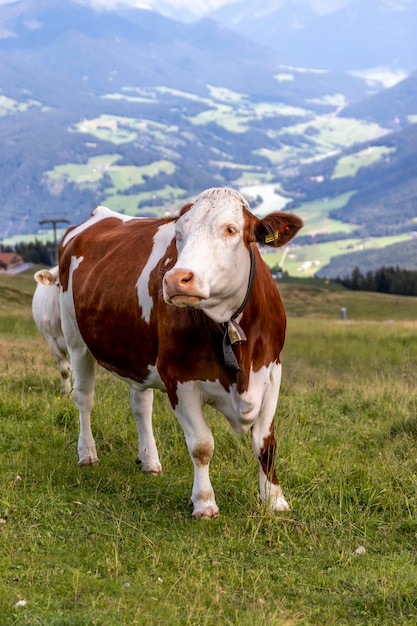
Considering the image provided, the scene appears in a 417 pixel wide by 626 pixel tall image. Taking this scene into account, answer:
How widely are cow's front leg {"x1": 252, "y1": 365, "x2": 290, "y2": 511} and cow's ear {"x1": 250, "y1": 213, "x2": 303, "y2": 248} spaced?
117 centimetres

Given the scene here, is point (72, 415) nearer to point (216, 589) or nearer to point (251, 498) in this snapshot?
point (251, 498)

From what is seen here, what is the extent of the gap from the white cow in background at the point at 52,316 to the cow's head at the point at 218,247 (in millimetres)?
7450

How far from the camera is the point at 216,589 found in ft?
17.8

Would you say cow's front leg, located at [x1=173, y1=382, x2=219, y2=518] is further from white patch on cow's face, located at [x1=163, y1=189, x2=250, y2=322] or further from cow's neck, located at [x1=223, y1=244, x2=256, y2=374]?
white patch on cow's face, located at [x1=163, y1=189, x2=250, y2=322]

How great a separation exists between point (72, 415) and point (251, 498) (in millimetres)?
3438

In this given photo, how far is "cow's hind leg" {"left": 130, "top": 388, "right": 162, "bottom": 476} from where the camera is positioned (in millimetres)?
8273

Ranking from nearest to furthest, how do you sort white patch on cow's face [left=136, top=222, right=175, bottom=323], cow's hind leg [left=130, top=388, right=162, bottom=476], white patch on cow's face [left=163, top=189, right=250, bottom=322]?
white patch on cow's face [left=163, top=189, right=250, bottom=322]
white patch on cow's face [left=136, top=222, right=175, bottom=323]
cow's hind leg [left=130, top=388, right=162, bottom=476]

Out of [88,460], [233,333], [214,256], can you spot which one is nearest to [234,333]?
[233,333]

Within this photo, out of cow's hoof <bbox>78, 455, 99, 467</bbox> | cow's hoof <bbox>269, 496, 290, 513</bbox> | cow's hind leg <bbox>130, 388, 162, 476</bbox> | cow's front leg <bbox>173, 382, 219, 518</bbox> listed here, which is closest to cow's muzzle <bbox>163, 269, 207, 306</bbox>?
cow's front leg <bbox>173, 382, 219, 518</bbox>

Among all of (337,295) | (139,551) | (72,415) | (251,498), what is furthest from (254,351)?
(337,295)

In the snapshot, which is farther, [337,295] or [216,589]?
[337,295]

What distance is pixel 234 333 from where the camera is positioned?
628 centimetres

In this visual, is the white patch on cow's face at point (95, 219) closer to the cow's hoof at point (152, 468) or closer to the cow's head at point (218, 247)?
the cow's hoof at point (152, 468)

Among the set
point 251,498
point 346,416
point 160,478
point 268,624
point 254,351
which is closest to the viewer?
point 268,624
